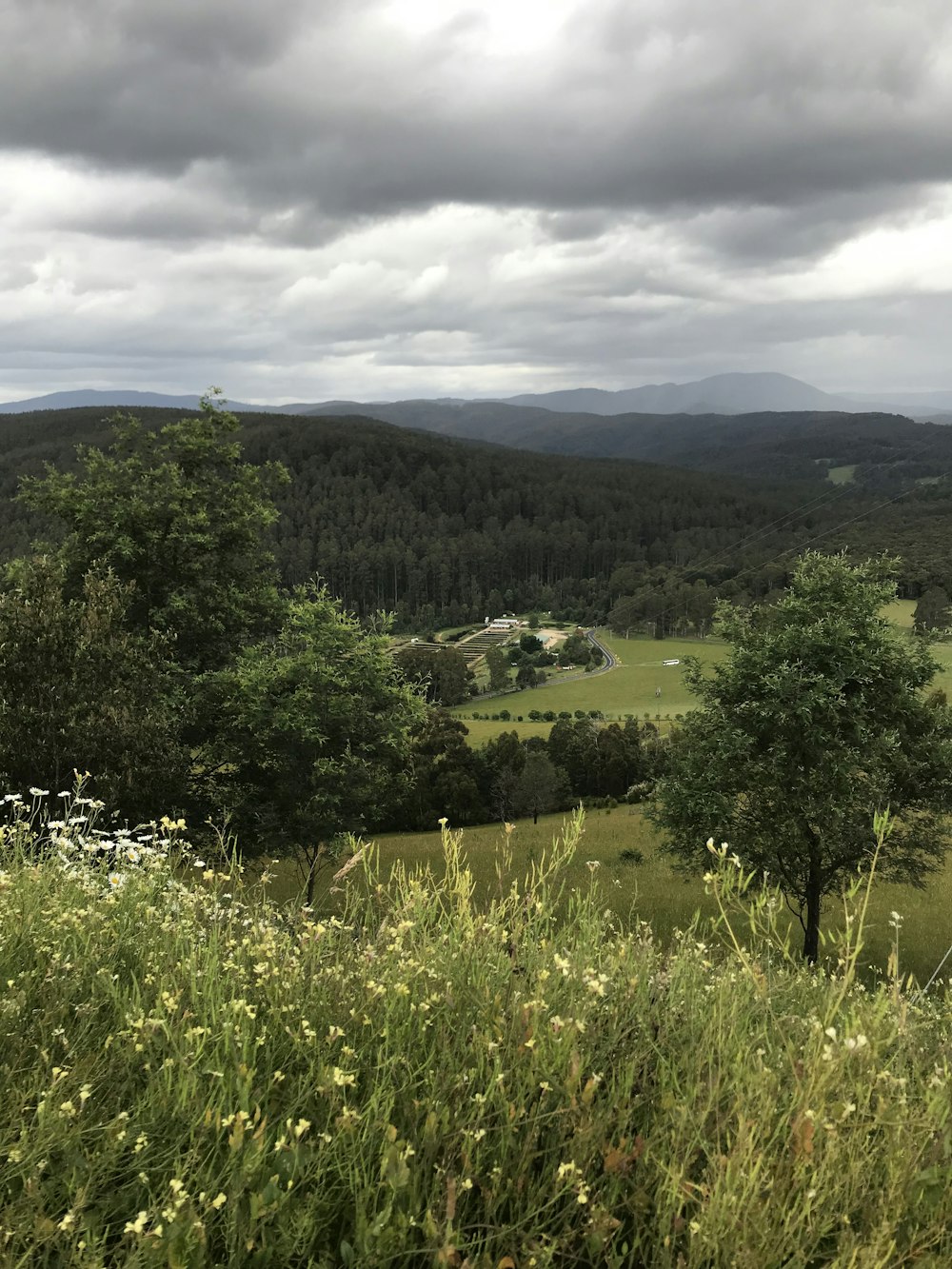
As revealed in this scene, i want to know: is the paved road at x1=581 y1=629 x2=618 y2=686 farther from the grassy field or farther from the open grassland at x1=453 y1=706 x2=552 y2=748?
the open grassland at x1=453 y1=706 x2=552 y2=748

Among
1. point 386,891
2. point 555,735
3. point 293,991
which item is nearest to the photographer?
point 293,991

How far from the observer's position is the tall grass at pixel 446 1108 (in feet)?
7.45

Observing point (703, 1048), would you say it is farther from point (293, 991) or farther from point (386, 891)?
point (386, 891)

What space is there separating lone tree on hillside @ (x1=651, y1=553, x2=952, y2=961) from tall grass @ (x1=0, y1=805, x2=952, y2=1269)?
1091 cm

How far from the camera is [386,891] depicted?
4.62 metres

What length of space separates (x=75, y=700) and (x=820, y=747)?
46.0ft

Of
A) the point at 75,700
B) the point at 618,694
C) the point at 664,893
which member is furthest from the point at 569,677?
the point at 75,700

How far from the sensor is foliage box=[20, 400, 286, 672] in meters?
19.4

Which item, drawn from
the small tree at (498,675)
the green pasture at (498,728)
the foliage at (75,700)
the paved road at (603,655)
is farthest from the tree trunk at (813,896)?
the small tree at (498,675)

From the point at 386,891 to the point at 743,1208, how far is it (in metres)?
2.70

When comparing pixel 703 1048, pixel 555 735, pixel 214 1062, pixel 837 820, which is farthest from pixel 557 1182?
pixel 555 735

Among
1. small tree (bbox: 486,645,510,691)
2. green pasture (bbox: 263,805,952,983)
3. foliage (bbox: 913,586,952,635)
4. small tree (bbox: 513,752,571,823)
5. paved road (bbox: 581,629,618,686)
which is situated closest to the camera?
green pasture (bbox: 263,805,952,983)

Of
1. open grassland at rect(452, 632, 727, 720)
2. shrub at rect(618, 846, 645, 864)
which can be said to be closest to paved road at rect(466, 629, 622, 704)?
open grassland at rect(452, 632, 727, 720)

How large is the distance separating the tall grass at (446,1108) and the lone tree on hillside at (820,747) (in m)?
10.9
